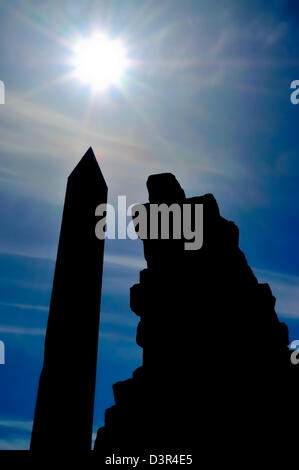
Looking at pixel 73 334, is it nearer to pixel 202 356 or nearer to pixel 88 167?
pixel 88 167

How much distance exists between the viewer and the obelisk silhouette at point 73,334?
5.90 m

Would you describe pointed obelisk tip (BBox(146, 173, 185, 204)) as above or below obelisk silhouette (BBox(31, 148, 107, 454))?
above

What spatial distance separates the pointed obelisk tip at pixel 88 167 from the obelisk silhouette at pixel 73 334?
133 millimetres

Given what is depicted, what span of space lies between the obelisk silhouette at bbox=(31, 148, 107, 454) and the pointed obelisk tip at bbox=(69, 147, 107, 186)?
133mm

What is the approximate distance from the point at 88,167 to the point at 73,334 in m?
4.18

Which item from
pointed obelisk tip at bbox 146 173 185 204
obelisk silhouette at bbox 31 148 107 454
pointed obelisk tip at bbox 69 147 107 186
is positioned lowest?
obelisk silhouette at bbox 31 148 107 454

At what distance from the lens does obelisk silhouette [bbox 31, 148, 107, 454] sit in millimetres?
5902

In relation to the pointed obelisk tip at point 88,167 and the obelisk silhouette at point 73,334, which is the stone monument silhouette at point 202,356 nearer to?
the obelisk silhouette at point 73,334

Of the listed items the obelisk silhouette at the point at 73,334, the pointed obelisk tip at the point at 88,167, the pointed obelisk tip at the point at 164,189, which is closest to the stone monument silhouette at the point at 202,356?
the pointed obelisk tip at the point at 164,189

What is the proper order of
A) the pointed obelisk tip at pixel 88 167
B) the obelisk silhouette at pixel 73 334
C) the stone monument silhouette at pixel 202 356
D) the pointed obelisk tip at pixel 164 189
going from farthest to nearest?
the pointed obelisk tip at pixel 164 189 < the stone monument silhouette at pixel 202 356 < the pointed obelisk tip at pixel 88 167 < the obelisk silhouette at pixel 73 334

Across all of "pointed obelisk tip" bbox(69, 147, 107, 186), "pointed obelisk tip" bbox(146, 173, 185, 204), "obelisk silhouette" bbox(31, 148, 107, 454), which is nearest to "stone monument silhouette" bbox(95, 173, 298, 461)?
"pointed obelisk tip" bbox(146, 173, 185, 204)

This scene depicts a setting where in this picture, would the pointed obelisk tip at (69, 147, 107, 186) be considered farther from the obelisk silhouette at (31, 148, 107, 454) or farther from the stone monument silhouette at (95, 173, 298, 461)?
the stone monument silhouette at (95, 173, 298, 461)
